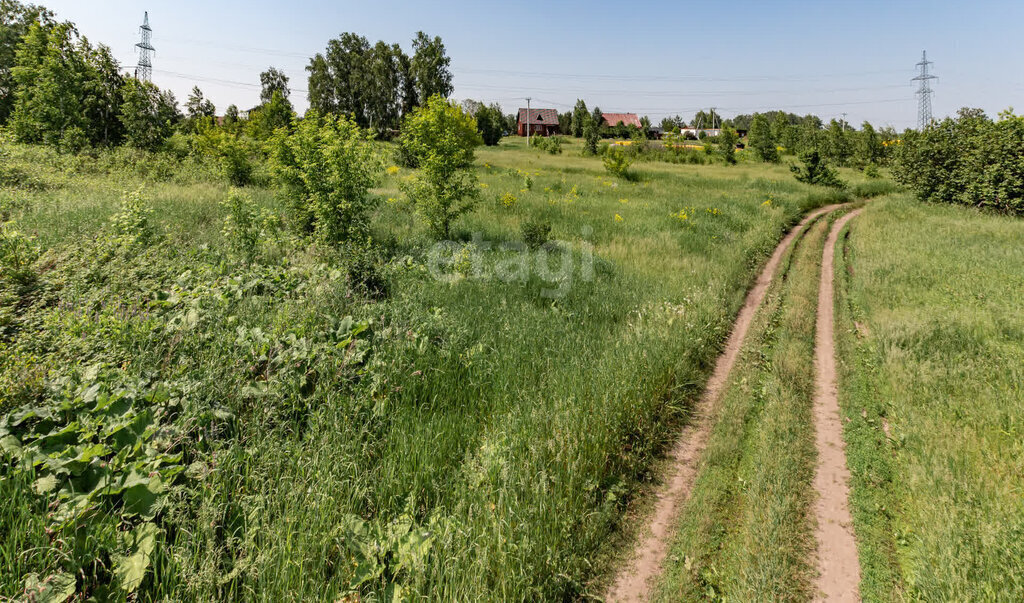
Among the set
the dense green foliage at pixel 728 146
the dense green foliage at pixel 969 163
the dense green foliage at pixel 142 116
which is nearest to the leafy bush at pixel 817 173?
the dense green foliage at pixel 969 163

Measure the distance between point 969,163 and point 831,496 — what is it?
26097 millimetres

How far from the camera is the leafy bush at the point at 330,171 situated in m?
9.70

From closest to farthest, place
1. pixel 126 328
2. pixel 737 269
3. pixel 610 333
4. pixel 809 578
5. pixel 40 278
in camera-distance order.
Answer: pixel 809 578 < pixel 126 328 < pixel 40 278 < pixel 610 333 < pixel 737 269

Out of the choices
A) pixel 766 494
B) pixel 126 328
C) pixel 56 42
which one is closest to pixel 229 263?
pixel 126 328

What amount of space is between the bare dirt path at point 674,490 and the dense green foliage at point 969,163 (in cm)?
2068

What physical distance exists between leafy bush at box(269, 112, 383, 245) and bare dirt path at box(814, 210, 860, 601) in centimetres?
919

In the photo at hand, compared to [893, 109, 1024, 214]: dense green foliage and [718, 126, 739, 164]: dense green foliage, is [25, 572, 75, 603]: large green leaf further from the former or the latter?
[718, 126, 739, 164]: dense green foliage

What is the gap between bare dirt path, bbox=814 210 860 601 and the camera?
141 inches

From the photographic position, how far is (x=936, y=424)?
A: 5.22m

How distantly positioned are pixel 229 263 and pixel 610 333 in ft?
22.6

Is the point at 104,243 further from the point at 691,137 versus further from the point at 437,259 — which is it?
the point at 691,137

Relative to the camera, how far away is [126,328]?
4.86 m

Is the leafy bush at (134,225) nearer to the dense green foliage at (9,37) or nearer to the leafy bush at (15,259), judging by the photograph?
the leafy bush at (15,259)

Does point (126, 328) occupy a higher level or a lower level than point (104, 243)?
lower
